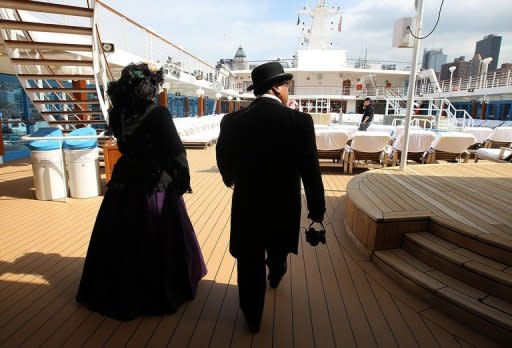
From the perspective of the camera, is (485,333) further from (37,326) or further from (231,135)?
(37,326)

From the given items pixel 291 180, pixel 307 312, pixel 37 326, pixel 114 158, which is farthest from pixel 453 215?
pixel 114 158

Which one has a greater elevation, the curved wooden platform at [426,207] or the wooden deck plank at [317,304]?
the curved wooden platform at [426,207]

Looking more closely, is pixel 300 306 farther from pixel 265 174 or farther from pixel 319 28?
A: pixel 319 28

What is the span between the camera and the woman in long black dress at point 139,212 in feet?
6.52

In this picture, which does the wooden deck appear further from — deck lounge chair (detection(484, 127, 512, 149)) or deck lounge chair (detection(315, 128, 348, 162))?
deck lounge chair (detection(484, 127, 512, 149))

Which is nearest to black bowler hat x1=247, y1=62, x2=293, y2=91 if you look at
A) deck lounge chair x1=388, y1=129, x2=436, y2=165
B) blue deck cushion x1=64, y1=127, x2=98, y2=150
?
blue deck cushion x1=64, y1=127, x2=98, y2=150

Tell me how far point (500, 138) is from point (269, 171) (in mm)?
9883

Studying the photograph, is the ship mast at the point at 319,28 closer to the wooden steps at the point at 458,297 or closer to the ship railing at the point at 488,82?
the ship railing at the point at 488,82

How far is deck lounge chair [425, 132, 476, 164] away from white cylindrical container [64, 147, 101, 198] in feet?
20.5

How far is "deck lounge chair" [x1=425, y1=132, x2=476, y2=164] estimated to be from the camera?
6453mm

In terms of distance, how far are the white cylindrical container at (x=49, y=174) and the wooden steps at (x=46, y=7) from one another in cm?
177

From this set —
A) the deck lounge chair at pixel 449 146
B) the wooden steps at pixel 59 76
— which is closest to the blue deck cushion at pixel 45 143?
the wooden steps at pixel 59 76

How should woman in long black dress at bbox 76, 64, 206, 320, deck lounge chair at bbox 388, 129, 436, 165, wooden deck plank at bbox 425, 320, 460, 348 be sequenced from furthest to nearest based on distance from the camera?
1. deck lounge chair at bbox 388, 129, 436, 165
2. woman in long black dress at bbox 76, 64, 206, 320
3. wooden deck plank at bbox 425, 320, 460, 348

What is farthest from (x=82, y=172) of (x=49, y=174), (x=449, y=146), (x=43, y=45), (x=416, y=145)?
(x=449, y=146)
